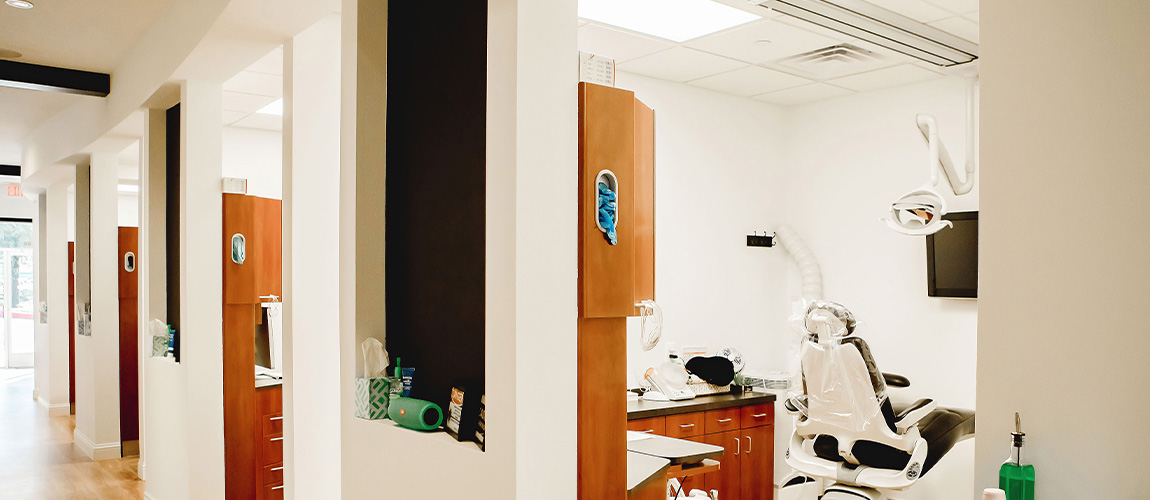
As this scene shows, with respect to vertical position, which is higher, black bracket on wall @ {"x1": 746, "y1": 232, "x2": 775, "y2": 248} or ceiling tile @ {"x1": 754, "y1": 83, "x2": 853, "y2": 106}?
ceiling tile @ {"x1": 754, "y1": 83, "x2": 853, "y2": 106}

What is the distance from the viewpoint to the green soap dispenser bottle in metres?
1.22

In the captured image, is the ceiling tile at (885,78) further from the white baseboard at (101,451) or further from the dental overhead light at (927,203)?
the white baseboard at (101,451)

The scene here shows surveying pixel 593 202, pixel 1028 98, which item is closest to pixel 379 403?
pixel 593 202

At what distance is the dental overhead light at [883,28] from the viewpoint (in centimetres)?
353

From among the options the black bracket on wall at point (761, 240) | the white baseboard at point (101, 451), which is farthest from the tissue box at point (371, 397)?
the white baseboard at point (101, 451)

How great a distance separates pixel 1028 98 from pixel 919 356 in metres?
4.74

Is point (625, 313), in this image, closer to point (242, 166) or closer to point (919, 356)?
point (919, 356)

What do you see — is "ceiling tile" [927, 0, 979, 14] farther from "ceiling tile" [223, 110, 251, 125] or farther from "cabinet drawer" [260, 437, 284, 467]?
"ceiling tile" [223, 110, 251, 125]

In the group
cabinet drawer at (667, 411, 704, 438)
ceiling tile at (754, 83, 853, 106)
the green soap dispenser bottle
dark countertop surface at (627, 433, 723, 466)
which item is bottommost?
cabinet drawer at (667, 411, 704, 438)

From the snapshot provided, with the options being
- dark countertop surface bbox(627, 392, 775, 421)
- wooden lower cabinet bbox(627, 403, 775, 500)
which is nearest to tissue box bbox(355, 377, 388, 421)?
dark countertop surface bbox(627, 392, 775, 421)

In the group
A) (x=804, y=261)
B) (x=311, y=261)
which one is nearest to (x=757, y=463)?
(x=804, y=261)

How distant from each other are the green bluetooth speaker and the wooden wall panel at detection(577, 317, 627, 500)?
46 cm

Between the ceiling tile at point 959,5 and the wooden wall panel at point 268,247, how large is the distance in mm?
4068

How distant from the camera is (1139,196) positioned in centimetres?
113
